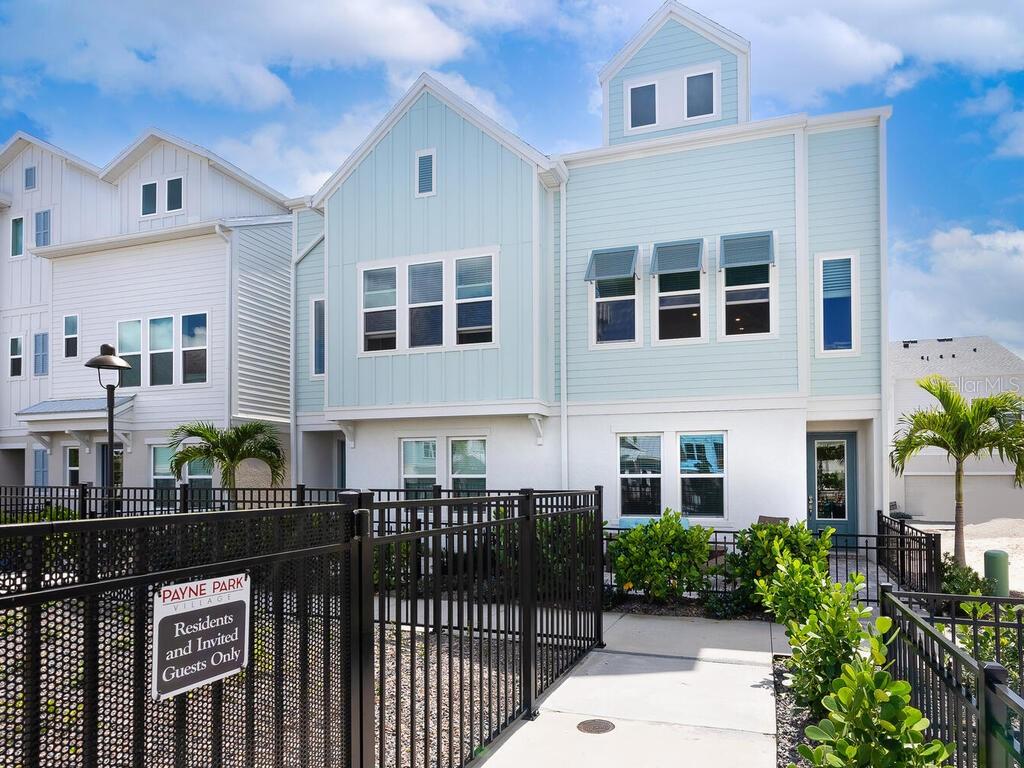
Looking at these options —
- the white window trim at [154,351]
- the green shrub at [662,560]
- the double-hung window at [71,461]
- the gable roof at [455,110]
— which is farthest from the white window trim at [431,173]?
the double-hung window at [71,461]

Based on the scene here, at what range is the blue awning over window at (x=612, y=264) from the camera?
40.7 feet

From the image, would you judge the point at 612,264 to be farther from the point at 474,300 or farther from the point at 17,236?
the point at 17,236

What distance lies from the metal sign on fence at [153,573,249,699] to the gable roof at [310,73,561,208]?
11210mm

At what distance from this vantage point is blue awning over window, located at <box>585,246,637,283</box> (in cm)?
1241

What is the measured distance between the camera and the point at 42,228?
19.5 meters

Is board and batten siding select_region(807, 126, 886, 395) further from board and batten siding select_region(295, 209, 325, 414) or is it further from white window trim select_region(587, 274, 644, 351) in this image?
board and batten siding select_region(295, 209, 325, 414)

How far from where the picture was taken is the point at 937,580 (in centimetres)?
891

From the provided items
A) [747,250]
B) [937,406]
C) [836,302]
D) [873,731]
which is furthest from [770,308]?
[873,731]

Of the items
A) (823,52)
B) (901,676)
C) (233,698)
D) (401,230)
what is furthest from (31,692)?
(823,52)

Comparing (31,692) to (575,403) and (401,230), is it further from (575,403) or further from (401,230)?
(401,230)

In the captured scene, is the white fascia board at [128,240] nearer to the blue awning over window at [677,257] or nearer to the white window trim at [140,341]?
the white window trim at [140,341]

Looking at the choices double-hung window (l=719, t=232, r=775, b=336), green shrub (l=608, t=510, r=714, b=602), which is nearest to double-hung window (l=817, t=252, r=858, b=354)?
double-hung window (l=719, t=232, r=775, b=336)

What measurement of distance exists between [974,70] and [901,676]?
23608mm

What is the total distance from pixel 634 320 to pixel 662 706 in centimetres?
804
